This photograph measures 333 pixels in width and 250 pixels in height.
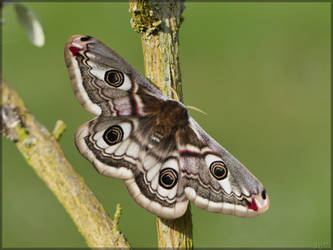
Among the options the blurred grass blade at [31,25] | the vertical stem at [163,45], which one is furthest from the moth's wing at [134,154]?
the blurred grass blade at [31,25]

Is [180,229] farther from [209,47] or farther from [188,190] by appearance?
[209,47]

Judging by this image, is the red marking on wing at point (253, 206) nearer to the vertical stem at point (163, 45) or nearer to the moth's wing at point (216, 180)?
the moth's wing at point (216, 180)

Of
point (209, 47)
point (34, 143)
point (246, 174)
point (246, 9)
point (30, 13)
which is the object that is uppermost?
point (246, 9)

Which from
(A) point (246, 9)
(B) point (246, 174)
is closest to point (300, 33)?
(A) point (246, 9)

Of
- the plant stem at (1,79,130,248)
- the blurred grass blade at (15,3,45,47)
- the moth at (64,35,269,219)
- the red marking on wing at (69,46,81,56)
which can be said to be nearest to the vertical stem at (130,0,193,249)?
the moth at (64,35,269,219)

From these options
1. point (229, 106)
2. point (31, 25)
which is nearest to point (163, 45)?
point (31, 25)

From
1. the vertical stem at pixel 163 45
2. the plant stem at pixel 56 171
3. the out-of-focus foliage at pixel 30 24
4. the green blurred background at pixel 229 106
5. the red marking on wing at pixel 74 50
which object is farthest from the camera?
the green blurred background at pixel 229 106

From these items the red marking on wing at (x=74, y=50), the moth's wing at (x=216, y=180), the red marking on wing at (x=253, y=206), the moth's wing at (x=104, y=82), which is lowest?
the red marking on wing at (x=253, y=206)

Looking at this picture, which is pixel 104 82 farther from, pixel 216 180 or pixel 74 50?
pixel 216 180
